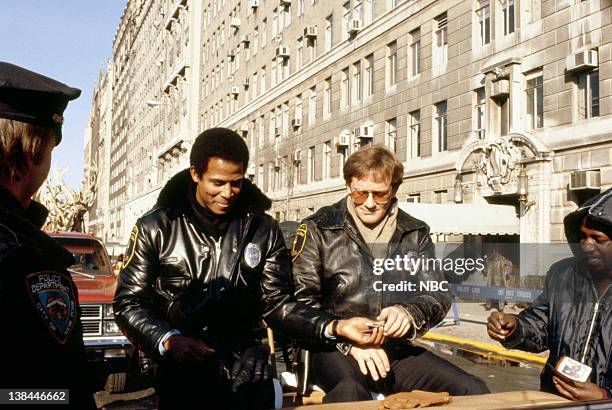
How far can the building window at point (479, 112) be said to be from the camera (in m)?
22.0

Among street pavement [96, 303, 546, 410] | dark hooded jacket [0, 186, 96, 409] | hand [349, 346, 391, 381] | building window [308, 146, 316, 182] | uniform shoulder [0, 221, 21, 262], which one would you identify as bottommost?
street pavement [96, 303, 546, 410]

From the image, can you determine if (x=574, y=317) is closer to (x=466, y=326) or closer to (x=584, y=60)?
(x=466, y=326)

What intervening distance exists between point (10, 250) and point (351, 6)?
31.3m

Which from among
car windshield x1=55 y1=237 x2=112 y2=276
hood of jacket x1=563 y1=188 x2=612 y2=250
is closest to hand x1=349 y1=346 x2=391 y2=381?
hood of jacket x1=563 y1=188 x2=612 y2=250

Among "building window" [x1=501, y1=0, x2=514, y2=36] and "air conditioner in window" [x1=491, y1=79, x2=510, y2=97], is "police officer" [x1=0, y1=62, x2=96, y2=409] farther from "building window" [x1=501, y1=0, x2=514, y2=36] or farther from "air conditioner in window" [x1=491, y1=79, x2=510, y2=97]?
"building window" [x1=501, y1=0, x2=514, y2=36]

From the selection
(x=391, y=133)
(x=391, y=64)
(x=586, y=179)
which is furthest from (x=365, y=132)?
(x=586, y=179)

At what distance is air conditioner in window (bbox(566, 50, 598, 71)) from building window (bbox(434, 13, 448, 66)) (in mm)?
6559

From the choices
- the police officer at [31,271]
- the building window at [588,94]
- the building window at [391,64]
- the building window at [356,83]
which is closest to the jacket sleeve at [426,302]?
the police officer at [31,271]

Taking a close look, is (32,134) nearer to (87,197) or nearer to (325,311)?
(325,311)

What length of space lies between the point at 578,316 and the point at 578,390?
0.41 meters

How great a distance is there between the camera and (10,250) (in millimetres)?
1146

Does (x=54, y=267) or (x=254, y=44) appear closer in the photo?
(x=54, y=267)

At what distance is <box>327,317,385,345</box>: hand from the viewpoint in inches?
122

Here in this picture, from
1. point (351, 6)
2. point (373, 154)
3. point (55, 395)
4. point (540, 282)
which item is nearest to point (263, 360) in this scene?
point (373, 154)
